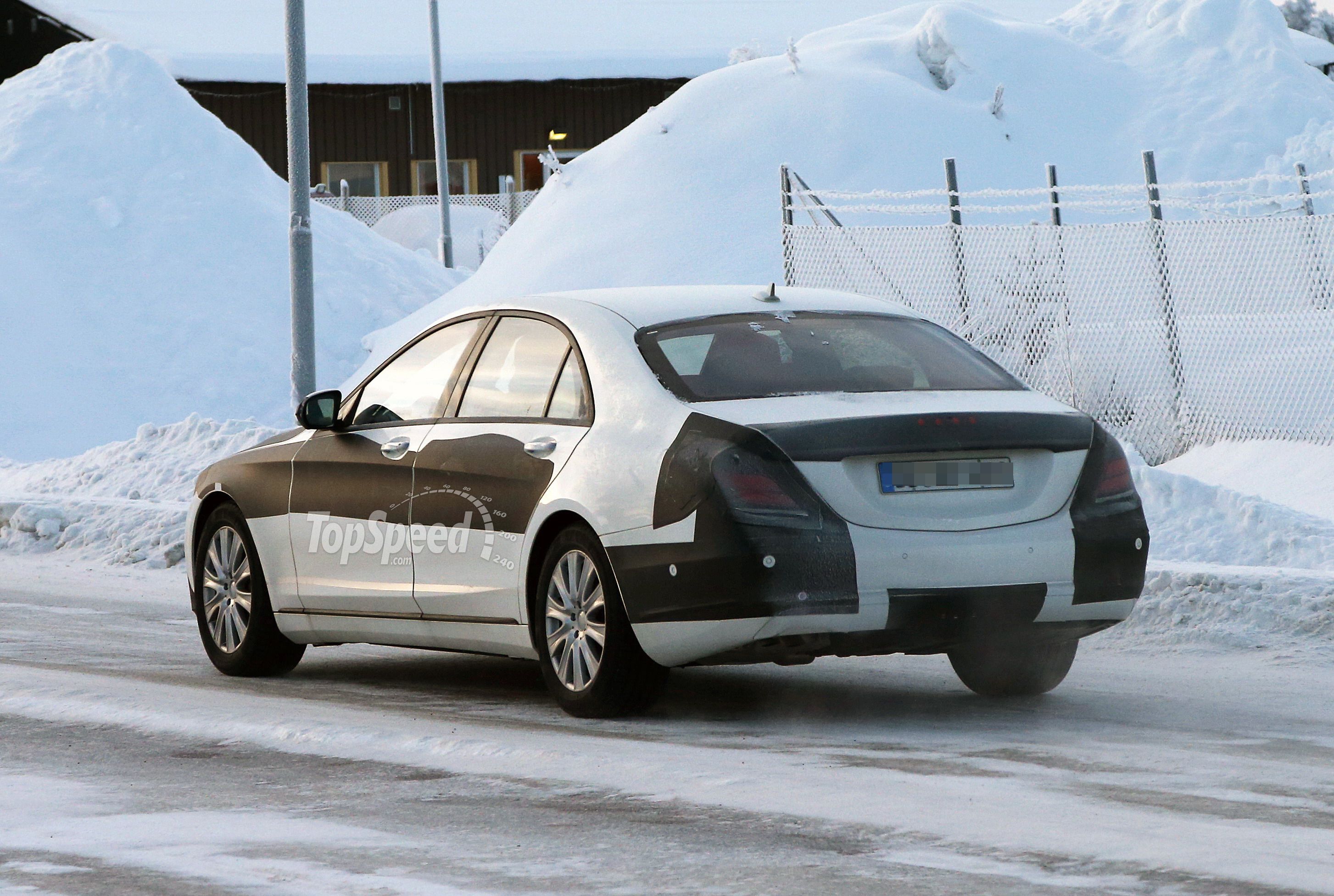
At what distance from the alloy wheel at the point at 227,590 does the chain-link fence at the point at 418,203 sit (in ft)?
105

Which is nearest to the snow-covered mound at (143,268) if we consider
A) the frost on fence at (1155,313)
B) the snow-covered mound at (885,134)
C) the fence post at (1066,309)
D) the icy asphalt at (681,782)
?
the snow-covered mound at (885,134)

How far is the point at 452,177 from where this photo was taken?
54781 mm

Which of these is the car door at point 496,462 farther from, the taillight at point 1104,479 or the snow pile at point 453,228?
the snow pile at point 453,228

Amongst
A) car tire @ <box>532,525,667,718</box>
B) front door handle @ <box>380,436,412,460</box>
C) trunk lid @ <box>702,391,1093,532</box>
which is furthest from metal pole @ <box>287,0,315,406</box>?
trunk lid @ <box>702,391,1093,532</box>

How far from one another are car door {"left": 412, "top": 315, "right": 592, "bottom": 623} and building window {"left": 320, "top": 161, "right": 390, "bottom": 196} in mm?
47834

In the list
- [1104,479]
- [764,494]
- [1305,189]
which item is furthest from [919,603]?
[1305,189]

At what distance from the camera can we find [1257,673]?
28.0ft

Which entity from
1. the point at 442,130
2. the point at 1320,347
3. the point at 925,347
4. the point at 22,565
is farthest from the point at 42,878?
the point at 442,130

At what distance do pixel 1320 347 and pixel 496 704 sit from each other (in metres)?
8.82

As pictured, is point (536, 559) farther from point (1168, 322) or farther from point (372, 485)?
point (1168, 322)

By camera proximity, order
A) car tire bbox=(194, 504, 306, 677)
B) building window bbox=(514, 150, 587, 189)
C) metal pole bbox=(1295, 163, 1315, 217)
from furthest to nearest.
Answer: building window bbox=(514, 150, 587, 189) < metal pole bbox=(1295, 163, 1315, 217) < car tire bbox=(194, 504, 306, 677)

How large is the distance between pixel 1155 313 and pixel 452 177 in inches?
1570

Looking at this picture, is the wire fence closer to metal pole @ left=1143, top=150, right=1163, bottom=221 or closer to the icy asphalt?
metal pole @ left=1143, top=150, right=1163, bottom=221

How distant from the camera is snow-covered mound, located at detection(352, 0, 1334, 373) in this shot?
25.5 m
